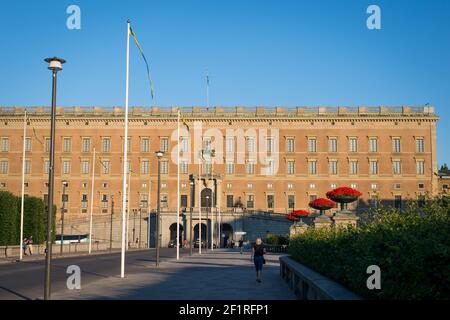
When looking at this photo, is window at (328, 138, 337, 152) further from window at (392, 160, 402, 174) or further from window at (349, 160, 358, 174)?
window at (392, 160, 402, 174)

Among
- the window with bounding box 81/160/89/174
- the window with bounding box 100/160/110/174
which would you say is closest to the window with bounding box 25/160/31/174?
the window with bounding box 81/160/89/174

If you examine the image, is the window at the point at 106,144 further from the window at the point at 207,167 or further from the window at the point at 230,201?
the window at the point at 230,201

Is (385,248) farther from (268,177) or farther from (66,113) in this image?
(66,113)

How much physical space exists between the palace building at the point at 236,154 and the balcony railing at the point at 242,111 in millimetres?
141

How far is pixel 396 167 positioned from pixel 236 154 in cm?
2209

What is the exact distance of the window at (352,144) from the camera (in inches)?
3152

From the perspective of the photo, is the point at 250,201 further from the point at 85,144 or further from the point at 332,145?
the point at 85,144

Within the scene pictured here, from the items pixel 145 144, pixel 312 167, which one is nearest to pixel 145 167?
pixel 145 144

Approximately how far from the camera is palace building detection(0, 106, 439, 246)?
259 feet

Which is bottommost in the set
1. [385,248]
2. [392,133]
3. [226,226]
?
[226,226]
